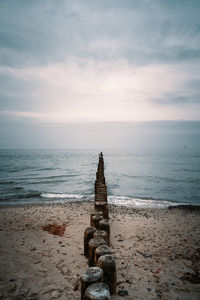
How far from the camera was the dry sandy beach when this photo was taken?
3.33 m

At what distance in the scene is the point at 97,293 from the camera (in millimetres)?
2141

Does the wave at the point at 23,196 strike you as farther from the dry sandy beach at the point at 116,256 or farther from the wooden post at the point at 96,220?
the wooden post at the point at 96,220

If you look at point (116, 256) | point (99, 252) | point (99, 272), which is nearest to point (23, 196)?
point (116, 256)

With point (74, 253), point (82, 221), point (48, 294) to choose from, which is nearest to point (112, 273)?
point (48, 294)

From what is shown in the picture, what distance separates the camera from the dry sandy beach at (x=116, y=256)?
10.9ft

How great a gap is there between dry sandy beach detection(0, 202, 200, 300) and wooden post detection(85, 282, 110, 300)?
4.26 feet

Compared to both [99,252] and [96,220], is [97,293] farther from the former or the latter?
[96,220]

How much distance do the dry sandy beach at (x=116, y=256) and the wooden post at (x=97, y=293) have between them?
51.1 inches

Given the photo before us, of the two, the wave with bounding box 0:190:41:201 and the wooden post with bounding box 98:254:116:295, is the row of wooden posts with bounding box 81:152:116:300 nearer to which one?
the wooden post with bounding box 98:254:116:295

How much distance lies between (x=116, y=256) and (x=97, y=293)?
2.68 metres

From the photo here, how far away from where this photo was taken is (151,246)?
17.1 ft

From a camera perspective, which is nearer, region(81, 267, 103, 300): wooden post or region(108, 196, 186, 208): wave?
region(81, 267, 103, 300): wooden post

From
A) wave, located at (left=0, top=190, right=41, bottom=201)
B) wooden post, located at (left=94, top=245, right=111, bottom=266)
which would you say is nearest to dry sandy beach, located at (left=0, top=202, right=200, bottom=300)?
wooden post, located at (left=94, top=245, right=111, bottom=266)

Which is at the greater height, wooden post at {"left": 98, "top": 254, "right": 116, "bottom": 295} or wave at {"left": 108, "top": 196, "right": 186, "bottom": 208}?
wooden post at {"left": 98, "top": 254, "right": 116, "bottom": 295}
